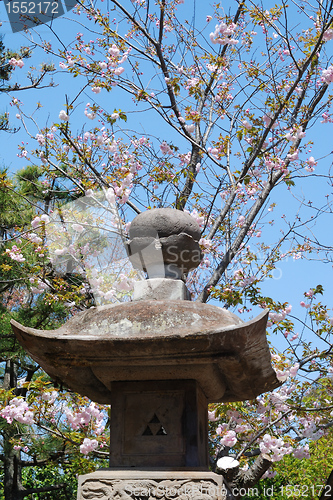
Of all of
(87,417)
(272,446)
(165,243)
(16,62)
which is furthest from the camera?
(16,62)

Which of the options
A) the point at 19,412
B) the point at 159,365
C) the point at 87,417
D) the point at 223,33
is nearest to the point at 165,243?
the point at 159,365

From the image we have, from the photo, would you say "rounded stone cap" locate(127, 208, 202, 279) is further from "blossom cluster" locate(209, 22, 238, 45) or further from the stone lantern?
"blossom cluster" locate(209, 22, 238, 45)

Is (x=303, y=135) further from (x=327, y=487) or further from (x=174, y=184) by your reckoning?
(x=327, y=487)

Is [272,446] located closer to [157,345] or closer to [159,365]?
[159,365]

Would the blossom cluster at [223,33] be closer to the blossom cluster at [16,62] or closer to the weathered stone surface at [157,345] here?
the blossom cluster at [16,62]

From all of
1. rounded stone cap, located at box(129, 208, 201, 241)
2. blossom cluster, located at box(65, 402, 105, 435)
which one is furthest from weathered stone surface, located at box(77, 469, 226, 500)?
blossom cluster, located at box(65, 402, 105, 435)

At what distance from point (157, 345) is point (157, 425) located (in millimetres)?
587

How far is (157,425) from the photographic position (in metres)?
2.68

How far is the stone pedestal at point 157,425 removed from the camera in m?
2.61

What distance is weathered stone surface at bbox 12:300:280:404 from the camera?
2359mm

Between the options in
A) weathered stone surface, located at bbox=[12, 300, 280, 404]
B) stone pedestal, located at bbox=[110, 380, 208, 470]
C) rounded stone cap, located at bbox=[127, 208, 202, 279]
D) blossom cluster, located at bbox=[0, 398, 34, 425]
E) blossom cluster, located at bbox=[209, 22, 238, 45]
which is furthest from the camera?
blossom cluster, located at bbox=[209, 22, 238, 45]

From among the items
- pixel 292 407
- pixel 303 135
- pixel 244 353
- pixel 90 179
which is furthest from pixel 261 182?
pixel 244 353

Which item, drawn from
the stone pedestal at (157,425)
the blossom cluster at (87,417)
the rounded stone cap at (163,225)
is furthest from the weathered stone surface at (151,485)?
the blossom cluster at (87,417)

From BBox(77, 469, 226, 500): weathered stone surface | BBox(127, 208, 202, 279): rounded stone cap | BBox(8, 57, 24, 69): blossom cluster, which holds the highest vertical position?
BBox(8, 57, 24, 69): blossom cluster
